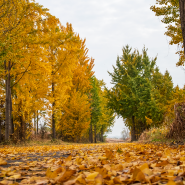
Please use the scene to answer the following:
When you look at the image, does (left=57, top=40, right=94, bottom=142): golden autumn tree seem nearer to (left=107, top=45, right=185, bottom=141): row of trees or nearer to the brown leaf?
(left=107, top=45, right=185, bottom=141): row of trees

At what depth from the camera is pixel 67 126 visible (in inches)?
641

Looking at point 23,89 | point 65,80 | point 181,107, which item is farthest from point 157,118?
point 23,89

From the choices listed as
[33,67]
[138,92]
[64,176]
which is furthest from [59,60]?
[64,176]

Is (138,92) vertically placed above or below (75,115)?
above

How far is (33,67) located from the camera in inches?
369

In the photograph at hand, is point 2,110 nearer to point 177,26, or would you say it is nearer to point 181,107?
point 181,107

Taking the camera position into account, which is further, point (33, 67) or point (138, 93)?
point (138, 93)

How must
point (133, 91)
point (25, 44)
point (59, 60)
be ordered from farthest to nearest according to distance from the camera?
point (133, 91) → point (59, 60) → point (25, 44)

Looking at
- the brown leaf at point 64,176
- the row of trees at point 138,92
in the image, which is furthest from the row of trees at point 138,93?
the brown leaf at point 64,176

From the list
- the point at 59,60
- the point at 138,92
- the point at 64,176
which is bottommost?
the point at 64,176

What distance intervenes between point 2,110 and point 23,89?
2681 millimetres

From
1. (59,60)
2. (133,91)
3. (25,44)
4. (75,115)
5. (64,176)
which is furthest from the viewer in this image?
(133,91)

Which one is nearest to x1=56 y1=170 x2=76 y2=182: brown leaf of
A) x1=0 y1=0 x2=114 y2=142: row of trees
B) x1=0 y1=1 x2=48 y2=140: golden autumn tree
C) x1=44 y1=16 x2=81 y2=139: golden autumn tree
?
x1=0 y1=0 x2=114 y2=142: row of trees

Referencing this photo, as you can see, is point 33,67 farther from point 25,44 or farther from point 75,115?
point 75,115
